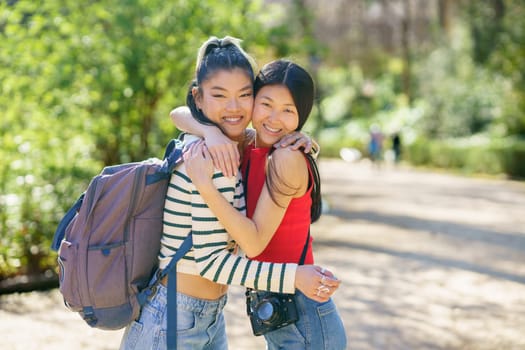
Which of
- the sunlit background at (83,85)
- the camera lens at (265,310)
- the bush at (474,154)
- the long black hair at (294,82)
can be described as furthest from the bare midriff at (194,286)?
the bush at (474,154)

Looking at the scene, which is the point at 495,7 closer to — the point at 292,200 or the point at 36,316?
the point at 36,316

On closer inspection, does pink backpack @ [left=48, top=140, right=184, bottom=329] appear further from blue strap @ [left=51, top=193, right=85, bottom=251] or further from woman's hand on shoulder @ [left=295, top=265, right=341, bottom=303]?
woman's hand on shoulder @ [left=295, top=265, right=341, bottom=303]

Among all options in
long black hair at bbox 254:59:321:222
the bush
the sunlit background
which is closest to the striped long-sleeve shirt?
long black hair at bbox 254:59:321:222

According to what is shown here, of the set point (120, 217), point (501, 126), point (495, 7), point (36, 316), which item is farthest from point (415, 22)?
point (120, 217)

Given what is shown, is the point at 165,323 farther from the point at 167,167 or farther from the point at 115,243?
the point at 167,167

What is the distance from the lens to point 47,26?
26.6 feet

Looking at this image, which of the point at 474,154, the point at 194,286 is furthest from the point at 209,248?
the point at 474,154

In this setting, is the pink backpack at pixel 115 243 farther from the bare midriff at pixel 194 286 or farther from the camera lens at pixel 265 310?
the camera lens at pixel 265 310

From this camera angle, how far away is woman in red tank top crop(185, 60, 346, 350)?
2.13 metres

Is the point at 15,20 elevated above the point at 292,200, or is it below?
above

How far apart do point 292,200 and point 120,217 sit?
21.4 inches

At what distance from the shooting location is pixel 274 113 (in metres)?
2.23

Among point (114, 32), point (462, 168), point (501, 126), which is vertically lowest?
point (462, 168)

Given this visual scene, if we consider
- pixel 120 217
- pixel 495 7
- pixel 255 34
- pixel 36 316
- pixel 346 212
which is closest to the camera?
pixel 120 217
